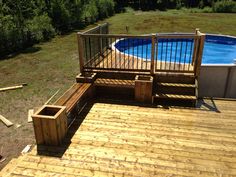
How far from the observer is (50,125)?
4.05 m

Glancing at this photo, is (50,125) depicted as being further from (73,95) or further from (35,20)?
(35,20)

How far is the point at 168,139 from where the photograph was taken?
4.38 meters

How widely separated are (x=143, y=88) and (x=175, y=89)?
0.85 metres

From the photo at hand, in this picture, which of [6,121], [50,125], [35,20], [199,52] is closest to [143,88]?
[199,52]

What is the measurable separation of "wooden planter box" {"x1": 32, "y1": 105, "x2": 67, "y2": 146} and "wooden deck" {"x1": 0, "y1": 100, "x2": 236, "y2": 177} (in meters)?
0.15

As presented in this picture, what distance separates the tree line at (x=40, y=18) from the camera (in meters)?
11.4

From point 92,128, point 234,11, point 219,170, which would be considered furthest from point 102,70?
point 234,11

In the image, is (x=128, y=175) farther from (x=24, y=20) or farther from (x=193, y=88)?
(x=24, y=20)

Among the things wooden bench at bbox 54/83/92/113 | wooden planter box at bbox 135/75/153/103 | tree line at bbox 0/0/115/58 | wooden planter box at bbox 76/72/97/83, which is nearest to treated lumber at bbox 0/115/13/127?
wooden bench at bbox 54/83/92/113

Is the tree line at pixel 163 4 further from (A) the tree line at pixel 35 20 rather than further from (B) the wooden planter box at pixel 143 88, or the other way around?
(B) the wooden planter box at pixel 143 88

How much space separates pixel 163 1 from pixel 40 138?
32967 mm


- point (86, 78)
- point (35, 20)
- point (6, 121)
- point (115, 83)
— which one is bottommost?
point (6, 121)

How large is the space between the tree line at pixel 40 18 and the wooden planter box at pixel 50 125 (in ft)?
25.5

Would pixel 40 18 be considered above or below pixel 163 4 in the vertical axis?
below
